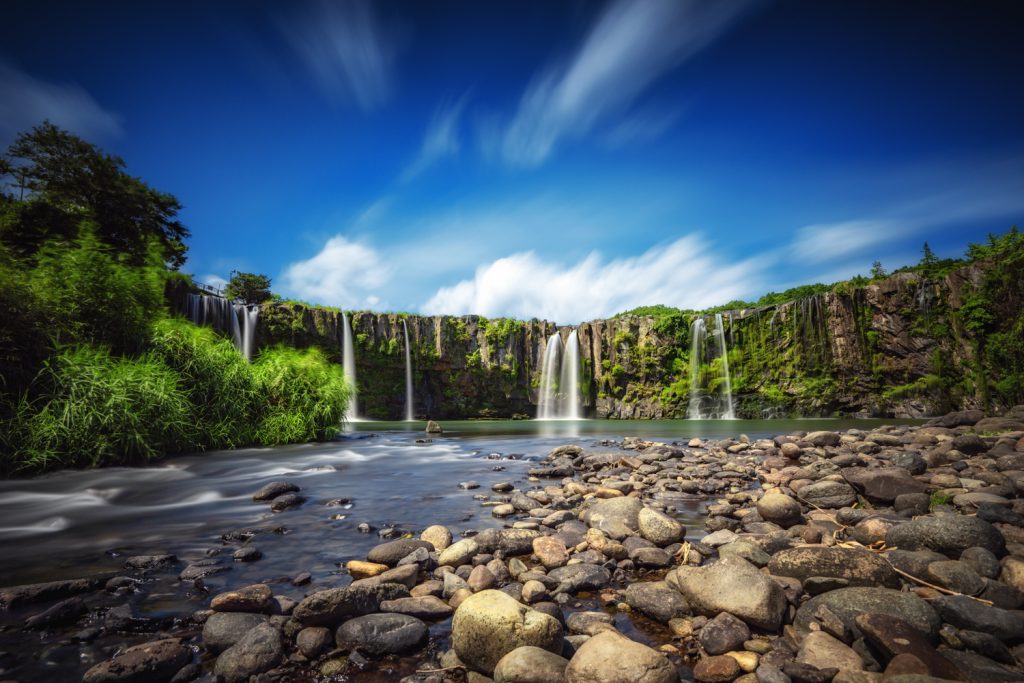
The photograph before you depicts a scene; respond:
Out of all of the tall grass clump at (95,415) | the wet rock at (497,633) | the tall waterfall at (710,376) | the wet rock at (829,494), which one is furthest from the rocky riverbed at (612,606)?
the tall waterfall at (710,376)

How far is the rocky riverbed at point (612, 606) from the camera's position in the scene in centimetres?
228

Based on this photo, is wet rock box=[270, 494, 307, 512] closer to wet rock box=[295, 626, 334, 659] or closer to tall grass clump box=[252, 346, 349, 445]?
wet rock box=[295, 626, 334, 659]

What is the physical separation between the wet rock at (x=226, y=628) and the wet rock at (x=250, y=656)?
0.27ft

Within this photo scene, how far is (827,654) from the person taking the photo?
2.31 metres

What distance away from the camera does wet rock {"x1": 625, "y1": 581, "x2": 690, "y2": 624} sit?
2977mm

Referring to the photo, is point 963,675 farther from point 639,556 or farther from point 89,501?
point 89,501

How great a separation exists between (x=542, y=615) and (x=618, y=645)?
488 millimetres

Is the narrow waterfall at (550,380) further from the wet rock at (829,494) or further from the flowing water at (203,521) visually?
the wet rock at (829,494)

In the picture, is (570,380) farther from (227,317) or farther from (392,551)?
(392,551)

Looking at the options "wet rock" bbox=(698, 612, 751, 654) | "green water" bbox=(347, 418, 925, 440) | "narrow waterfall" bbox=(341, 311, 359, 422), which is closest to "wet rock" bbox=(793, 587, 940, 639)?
"wet rock" bbox=(698, 612, 751, 654)

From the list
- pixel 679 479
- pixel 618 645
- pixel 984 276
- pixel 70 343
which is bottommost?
pixel 679 479

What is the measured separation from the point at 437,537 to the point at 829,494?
5136 mm

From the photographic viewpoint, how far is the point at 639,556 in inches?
155

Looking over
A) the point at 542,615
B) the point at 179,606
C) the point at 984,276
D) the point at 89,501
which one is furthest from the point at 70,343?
the point at 984,276
